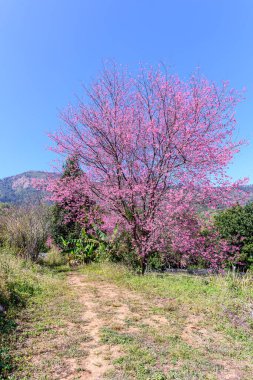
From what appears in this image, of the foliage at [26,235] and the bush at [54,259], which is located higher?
the foliage at [26,235]

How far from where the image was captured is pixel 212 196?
276 inches

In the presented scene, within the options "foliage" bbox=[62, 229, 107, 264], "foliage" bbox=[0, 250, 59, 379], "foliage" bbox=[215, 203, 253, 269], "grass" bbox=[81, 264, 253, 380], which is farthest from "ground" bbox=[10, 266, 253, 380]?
"foliage" bbox=[215, 203, 253, 269]

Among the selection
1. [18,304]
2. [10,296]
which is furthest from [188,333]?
[10,296]

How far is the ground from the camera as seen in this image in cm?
287

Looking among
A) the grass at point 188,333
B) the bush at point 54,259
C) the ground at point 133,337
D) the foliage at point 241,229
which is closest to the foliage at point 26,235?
the bush at point 54,259

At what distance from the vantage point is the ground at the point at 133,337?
9.43ft

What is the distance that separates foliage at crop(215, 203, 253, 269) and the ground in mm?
5832

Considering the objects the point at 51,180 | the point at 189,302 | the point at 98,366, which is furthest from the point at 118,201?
the point at 98,366

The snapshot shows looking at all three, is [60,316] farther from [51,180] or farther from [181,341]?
[51,180]

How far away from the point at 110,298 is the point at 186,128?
428 centimetres

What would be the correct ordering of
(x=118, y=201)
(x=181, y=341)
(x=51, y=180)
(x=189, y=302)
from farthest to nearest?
(x=51, y=180) → (x=118, y=201) → (x=189, y=302) → (x=181, y=341)

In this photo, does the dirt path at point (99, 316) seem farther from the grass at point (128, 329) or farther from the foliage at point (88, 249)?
the foliage at point (88, 249)

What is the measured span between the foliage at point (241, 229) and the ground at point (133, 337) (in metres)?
5.83

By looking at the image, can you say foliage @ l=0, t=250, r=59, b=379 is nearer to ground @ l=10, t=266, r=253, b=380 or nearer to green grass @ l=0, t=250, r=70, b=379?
green grass @ l=0, t=250, r=70, b=379
